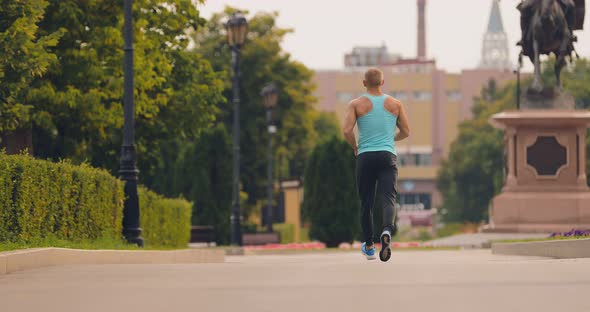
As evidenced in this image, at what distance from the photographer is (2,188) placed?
746 inches

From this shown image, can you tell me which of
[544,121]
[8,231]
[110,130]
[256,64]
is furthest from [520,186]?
[256,64]

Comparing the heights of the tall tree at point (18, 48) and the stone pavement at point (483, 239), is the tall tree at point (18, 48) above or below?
above

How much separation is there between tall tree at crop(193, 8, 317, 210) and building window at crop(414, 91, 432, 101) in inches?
4277

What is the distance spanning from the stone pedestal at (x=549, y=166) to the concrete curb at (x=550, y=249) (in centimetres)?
1209

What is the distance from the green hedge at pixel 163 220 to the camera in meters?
→ 31.5

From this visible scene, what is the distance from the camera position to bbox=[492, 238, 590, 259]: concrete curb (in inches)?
831

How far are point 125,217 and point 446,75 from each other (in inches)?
6395

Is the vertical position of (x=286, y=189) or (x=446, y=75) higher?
(x=446, y=75)

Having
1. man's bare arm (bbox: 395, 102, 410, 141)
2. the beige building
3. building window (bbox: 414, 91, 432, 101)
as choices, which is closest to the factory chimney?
the beige building

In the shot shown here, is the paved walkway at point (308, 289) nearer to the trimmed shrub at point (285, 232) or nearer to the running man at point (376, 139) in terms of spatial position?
the running man at point (376, 139)

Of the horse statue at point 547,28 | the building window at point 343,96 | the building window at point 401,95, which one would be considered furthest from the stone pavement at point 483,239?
the building window at point 343,96

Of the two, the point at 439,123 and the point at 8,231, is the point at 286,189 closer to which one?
the point at 8,231

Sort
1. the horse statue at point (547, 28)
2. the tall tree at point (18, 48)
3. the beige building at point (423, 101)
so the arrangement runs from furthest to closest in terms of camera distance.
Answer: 1. the beige building at point (423, 101)
2. the horse statue at point (547, 28)
3. the tall tree at point (18, 48)

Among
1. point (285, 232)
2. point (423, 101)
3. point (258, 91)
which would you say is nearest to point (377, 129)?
point (285, 232)
